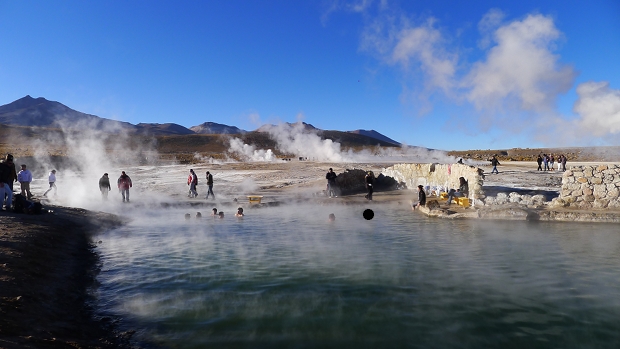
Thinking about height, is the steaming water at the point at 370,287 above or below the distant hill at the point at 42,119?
below

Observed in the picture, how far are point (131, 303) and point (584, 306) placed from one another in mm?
6386

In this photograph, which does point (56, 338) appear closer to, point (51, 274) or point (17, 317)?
point (17, 317)

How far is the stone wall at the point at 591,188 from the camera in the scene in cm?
1298

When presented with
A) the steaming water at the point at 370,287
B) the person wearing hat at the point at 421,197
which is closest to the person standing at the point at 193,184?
the steaming water at the point at 370,287

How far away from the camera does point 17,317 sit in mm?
4457

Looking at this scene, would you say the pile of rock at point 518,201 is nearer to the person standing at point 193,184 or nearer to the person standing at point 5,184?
the person standing at point 193,184

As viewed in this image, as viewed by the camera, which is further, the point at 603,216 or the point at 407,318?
the point at 603,216

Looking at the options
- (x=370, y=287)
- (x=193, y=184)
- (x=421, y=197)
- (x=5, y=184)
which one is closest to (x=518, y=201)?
(x=421, y=197)

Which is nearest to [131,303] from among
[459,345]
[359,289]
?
[359,289]

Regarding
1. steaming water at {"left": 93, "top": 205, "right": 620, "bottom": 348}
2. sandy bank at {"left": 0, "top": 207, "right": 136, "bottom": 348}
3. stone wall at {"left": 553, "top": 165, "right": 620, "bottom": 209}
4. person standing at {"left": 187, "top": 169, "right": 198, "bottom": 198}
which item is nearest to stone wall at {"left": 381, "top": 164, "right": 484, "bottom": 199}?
stone wall at {"left": 553, "top": 165, "right": 620, "bottom": 209}

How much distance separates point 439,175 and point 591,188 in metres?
8.26

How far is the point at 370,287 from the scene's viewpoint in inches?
253

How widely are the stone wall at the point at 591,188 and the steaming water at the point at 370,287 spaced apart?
7.55 feet

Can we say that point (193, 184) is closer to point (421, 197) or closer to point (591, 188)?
point (421, 197)
